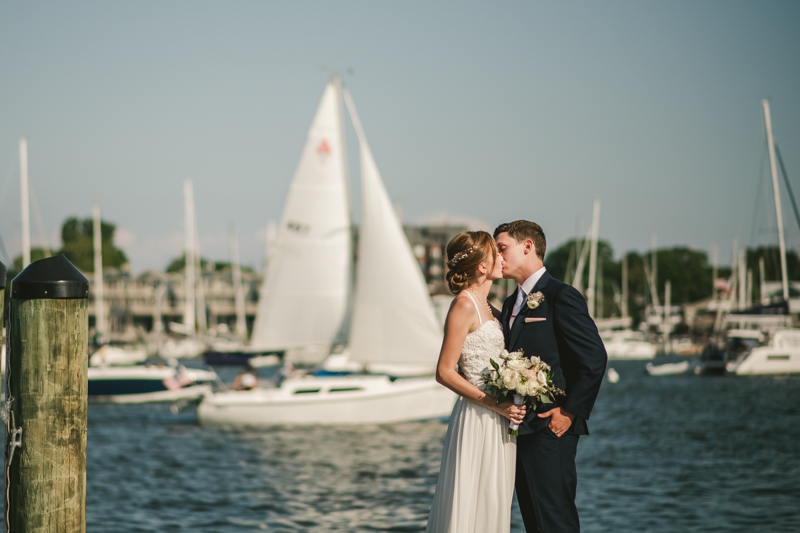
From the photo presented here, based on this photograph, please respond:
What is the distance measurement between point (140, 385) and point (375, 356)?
501 inches

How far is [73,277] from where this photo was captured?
4.36 metres

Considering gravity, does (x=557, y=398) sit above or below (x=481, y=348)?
below

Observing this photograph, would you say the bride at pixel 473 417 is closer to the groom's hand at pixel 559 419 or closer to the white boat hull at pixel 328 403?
the groom's hand at pixel 559 419

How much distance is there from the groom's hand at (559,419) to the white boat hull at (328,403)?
16566 millimetres

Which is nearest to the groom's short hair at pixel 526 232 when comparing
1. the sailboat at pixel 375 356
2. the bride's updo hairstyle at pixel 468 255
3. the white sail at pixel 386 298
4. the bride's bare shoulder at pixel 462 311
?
the bride's updo hairstyle at pixel 468 255

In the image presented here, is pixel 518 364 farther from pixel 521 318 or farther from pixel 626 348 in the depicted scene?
pixel 626 348

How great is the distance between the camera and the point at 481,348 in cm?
471

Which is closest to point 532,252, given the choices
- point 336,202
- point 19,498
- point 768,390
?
point 19,498

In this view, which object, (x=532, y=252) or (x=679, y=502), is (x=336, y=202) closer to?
(x=679, y=502)

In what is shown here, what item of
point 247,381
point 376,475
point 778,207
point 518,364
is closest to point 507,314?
point 518,364

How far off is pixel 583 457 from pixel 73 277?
14.4 metres

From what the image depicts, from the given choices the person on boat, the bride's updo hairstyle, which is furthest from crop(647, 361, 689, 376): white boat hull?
the bride's updo hairstyle

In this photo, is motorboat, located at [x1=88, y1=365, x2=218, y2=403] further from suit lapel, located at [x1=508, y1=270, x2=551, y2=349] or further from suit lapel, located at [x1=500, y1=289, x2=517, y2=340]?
suit lapel, located at [x1=508, y1=270, x2=551, y2=349]

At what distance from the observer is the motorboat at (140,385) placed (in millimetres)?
29406
